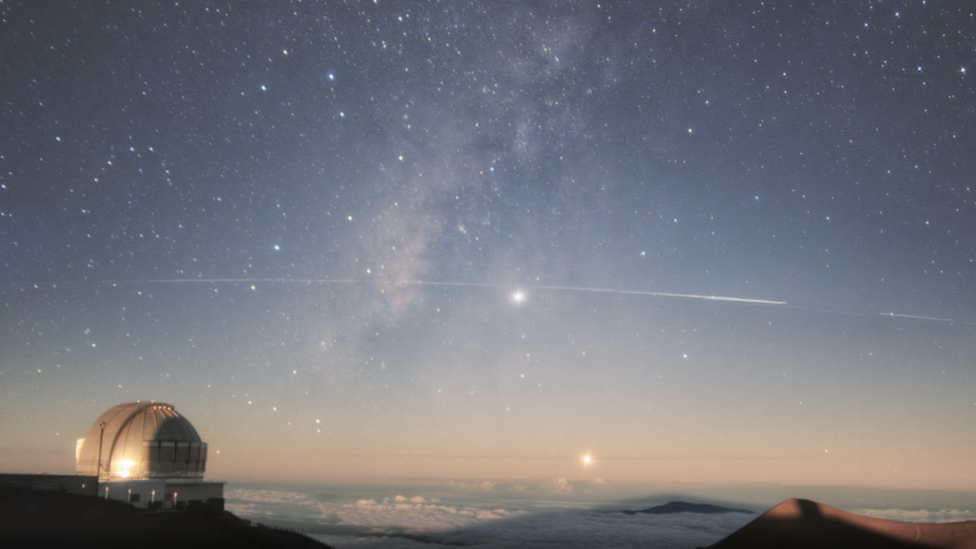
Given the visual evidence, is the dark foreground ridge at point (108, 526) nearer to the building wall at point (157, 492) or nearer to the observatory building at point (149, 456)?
the building wall at point (157, 492)

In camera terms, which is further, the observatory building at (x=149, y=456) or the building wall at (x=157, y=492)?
the observatory building at (x=149, y=456)

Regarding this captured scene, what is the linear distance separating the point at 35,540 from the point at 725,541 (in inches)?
741

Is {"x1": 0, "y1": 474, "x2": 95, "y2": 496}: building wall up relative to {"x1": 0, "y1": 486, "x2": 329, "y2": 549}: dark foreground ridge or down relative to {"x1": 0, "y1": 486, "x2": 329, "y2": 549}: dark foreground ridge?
up

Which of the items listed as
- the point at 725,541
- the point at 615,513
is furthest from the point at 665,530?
the point at 725,541

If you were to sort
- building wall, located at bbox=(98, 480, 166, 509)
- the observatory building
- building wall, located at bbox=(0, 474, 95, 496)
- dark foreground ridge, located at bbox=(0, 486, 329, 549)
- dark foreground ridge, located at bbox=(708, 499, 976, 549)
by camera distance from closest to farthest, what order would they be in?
dark foreground ridge, located at bbox=(0, 486, 329, 549), dark foreground ridge, located at bbox=(708, 499, 976, 549), building wall, located at bbox=(0, 474, 95, 496), building wall, located at bbox=(98, 480, 166, 509), the observatory building

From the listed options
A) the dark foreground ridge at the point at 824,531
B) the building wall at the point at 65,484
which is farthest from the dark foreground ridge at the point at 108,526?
the dark foreground ridge at the point at 824,531

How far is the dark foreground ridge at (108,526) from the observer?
684 inches

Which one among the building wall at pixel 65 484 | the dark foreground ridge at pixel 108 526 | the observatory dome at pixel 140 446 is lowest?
the dark foreground ridge at pixel 108 526

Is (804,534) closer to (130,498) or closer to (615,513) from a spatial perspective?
(130,498)

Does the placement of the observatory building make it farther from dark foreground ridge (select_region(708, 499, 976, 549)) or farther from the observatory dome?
dark foreground ridge (select_region(708, 499, 976, 549))

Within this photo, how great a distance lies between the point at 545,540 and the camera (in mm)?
61594

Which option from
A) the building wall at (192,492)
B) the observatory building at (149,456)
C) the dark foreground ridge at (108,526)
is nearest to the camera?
the dark foreground ridge at (108,526)

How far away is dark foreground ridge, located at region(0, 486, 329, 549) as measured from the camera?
1738 centimetres

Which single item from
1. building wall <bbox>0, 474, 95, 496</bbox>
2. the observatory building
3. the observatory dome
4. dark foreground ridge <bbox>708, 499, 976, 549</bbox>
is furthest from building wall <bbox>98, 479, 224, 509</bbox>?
dark foreground ridge <bbox>708, 499, 976, 549</bbox>
